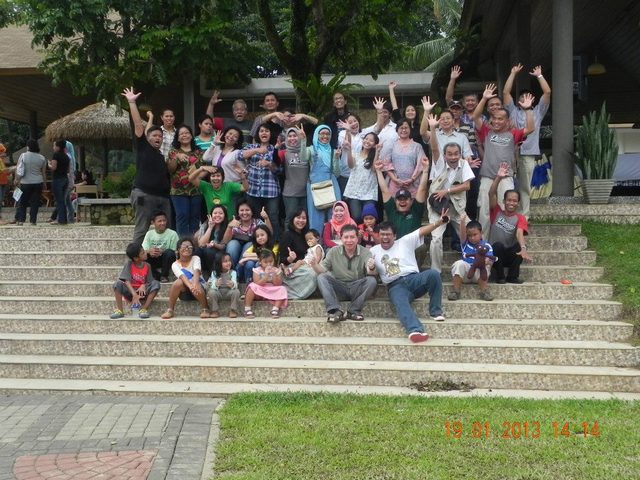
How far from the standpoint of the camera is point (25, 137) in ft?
119

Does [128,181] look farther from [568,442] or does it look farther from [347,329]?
[568,442]

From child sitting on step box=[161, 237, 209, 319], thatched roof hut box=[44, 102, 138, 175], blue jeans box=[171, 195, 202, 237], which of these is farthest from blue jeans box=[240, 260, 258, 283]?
thatched roof hut box=[44, 102, 138, 175]

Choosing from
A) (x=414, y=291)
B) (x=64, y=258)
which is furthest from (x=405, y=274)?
(x=64, y=258)

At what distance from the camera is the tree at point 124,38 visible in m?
10.1

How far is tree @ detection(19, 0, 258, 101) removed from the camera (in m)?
10.1

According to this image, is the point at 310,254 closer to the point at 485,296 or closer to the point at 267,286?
the point at 267,286

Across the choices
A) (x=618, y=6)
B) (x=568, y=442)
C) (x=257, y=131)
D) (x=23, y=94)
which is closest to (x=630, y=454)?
(x=568, y=442)

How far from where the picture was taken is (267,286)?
7.47 m

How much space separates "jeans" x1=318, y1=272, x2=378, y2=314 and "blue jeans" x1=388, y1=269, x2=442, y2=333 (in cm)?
24

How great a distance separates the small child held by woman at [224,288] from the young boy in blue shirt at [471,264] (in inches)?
91.0

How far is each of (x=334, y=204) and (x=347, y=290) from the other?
1167mm

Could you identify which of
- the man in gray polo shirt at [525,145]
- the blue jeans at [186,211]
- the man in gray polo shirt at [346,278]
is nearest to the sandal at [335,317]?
the man in gray polo shirt at [346,278]

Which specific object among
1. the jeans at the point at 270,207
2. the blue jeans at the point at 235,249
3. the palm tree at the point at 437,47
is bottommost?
the blue jeans at the point at 235,249
